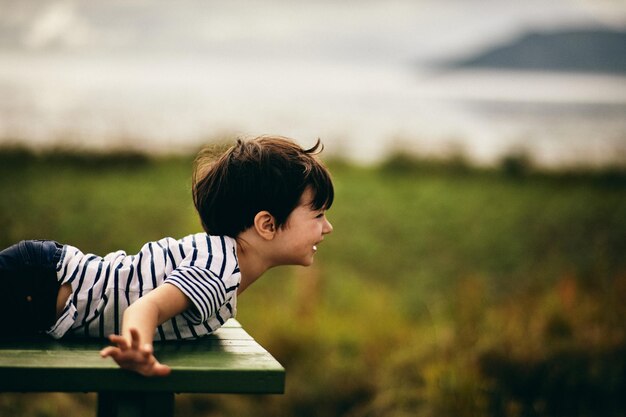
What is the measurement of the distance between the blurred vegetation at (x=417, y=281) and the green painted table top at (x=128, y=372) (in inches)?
95.0

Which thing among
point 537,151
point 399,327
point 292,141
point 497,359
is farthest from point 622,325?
point 292,141

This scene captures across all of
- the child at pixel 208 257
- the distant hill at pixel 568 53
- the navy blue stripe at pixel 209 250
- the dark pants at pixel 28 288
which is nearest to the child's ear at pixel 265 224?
the child at pixel 208 257

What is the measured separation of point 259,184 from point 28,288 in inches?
26.0

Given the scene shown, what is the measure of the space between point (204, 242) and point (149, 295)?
0.27m

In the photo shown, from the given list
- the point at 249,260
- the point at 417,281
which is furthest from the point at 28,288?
the point at 417,281

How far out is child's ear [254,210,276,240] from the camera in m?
2.18

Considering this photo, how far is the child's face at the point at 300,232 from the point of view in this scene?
2.20 m

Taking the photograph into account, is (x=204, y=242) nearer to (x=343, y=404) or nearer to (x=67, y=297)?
(x=67, y=297)

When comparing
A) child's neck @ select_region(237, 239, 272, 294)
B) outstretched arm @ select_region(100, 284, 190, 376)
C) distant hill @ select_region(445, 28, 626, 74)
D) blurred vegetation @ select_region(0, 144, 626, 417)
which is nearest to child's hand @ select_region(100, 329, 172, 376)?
outstretched arm @ select_region(100, 284, 190, 376)

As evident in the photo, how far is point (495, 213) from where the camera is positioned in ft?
23.2

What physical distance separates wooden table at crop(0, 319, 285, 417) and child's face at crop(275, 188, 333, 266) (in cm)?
31

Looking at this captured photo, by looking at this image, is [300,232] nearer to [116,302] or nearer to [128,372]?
[116,302]

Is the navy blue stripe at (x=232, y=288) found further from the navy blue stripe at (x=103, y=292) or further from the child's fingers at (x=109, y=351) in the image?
the child's fingers at (x=109, y=351)

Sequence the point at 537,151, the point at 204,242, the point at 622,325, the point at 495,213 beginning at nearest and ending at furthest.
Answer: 1. the point at 204,242
2. the point at 622,325
3. the point at 495,213
4. the point at 537,151
